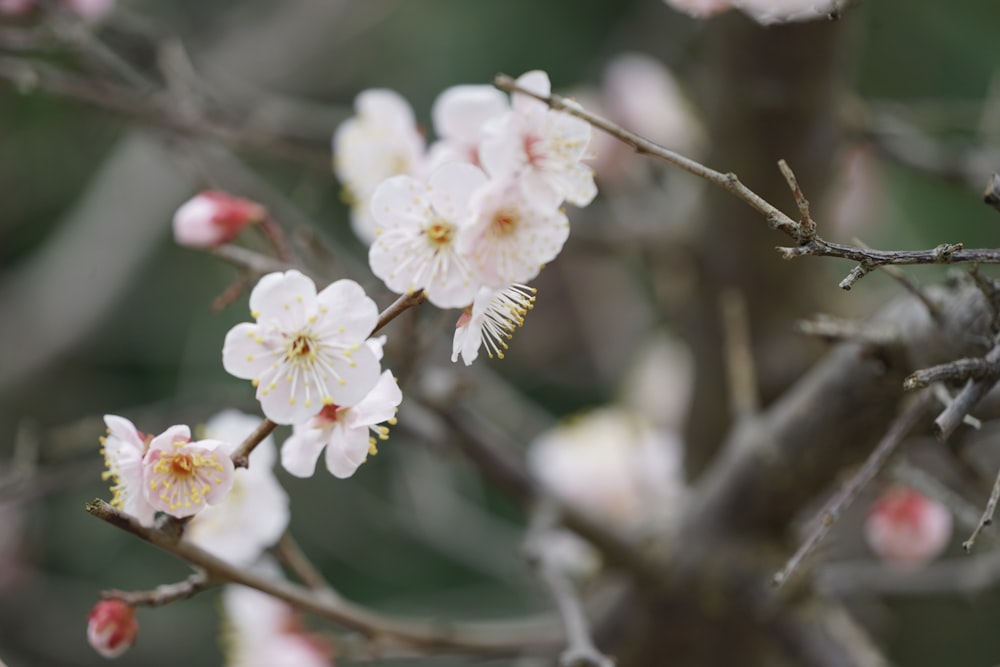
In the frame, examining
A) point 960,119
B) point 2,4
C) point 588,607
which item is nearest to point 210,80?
point 2,4

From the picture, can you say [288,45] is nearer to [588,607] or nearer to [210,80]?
[210,80]

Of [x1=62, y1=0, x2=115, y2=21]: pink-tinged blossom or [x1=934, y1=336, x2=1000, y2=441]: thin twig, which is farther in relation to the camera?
[x1=62, y1=0, x2=115, y2=21]: pink-tinged blossom

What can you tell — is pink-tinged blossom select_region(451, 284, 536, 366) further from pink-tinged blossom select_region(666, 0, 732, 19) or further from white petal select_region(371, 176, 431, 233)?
pink-tinged blossom select_region(666, 0, 732, 19)

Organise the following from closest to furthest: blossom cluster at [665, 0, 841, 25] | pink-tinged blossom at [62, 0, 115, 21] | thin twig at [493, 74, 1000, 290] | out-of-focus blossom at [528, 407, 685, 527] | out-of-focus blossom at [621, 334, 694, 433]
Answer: thin twig at [493, 74, 1000, 290] < blossom cluster at [665, 0, 841, 25] < pink-tinged blossom at [62, 0, 115, 21] < out-of-focus blossom at [528, 407, 685, 527] < out-of-focus blossom at [621, 334, 694, 433]

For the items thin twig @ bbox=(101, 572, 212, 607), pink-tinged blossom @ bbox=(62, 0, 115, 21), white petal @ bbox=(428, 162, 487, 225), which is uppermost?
pink-tinged blossom @ bbox=(62, 0, 115, 21)

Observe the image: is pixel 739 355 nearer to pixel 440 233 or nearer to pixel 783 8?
pixel 783 8

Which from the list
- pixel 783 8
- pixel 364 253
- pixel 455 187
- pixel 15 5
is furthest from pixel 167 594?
pixel 364 253

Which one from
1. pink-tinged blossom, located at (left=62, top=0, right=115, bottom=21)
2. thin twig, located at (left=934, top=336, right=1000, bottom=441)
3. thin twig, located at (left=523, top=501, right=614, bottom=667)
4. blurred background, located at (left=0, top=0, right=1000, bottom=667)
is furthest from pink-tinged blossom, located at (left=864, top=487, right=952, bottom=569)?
pink-tinged blossom, located at (left=62, top=0, right=115, bottom=21)
